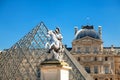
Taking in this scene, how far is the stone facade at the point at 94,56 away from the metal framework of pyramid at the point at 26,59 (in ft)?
107

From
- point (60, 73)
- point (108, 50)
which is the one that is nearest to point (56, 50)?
point (60, 73)

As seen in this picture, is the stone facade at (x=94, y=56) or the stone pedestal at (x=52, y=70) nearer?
the stone pedestal at (x=52, y=70)

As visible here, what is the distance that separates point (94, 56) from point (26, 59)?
36.1 meters

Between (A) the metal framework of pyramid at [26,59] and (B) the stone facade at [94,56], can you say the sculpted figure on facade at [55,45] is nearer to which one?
(A) the metal framework of pyramid at [26,59]

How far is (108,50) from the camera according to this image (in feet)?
290

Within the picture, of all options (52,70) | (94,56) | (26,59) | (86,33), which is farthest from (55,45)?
(86,33)

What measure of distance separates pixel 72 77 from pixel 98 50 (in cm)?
3646

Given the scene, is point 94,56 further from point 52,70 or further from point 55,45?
point 52,70

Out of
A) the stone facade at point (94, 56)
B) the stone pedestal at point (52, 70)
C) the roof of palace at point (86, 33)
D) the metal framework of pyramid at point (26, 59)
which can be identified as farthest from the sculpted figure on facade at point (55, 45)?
the roof of palace at point (86, 33)

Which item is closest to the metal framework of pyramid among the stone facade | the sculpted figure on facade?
the sculpted figure on facade

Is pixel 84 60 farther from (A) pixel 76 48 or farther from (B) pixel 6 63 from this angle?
(B) pixel 6 63

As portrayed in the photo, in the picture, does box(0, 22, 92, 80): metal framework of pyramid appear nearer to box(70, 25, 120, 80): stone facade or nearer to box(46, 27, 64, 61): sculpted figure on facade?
box(46, 27, 64, 61): sculpted figure on facade

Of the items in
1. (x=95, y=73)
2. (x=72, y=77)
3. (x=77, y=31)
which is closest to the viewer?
(x=72, y=77)

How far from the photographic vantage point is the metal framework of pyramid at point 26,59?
4759 centimetres
